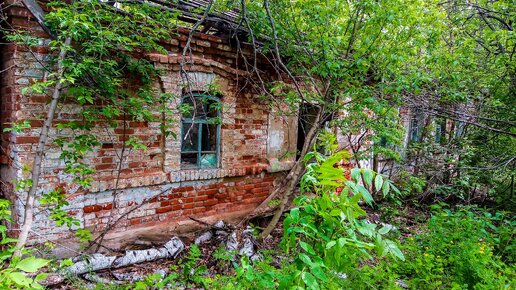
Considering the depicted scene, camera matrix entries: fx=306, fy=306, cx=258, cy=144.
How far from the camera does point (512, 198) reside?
6121mm

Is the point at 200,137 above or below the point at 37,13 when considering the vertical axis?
below

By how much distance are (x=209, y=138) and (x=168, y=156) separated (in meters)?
0.79

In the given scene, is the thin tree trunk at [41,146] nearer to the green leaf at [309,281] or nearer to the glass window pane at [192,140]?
the glass window pane at [192,140]

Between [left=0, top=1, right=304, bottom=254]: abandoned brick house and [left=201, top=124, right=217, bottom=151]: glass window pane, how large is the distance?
0.6 inches

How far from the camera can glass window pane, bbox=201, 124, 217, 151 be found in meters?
4.80

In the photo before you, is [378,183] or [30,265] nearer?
[30,265]

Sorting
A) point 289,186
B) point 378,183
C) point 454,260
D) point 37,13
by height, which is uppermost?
point 37,13

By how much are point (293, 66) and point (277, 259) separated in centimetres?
303

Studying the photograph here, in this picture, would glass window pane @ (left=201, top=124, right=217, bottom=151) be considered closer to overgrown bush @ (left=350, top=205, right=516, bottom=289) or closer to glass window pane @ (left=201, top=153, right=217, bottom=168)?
glass window pane @ (left=201, top=153, right=217, bottom=168)

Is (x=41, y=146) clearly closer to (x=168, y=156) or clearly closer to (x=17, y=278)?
(x=168, y=156)

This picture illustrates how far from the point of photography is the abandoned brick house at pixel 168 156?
3.28m

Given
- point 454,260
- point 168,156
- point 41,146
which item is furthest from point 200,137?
point 454,260

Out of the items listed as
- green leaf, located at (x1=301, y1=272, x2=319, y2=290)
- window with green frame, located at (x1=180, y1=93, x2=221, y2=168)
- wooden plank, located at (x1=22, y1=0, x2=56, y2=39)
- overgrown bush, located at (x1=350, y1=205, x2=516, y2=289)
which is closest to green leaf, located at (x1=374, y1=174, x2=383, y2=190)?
green leaf, located at (x1=301, y1=272, x2=319, y2=290)

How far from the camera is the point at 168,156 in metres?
4.28
